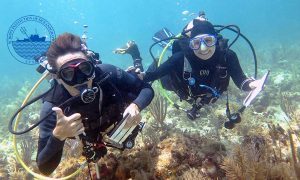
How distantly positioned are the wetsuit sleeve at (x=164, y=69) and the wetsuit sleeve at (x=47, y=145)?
2.48 metres

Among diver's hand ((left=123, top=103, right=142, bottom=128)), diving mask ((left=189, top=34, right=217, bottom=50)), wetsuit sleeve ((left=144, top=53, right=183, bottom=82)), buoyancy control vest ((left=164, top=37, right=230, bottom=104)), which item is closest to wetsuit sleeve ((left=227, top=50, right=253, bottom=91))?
buoyancy control vest ((left=164, top=37, right=230, bottom=104))


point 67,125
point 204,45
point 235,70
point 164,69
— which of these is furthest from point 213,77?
point 67,125

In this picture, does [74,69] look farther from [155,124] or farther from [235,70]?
[155,124]

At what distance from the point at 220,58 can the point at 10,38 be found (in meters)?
4.52

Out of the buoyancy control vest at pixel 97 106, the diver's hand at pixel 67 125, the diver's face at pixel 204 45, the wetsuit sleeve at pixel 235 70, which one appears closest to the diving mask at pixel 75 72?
the buoyancy control vest at pixel 97 106

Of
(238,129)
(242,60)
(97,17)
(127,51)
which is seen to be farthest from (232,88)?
(97,17)

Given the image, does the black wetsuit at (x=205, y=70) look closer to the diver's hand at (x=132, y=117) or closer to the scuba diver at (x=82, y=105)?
the scuba diver at (x=82, y=105)

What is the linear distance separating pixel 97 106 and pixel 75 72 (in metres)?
0.77

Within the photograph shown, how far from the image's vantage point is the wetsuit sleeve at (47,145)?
3449 millimetres

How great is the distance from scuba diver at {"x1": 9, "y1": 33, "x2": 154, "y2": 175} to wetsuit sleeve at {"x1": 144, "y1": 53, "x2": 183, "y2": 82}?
4.35 feet

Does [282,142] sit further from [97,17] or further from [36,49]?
[97,17]

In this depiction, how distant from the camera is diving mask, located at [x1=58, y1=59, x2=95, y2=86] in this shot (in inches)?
138

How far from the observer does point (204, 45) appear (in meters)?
5.66

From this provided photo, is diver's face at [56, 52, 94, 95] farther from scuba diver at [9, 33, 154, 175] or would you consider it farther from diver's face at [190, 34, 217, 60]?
diver's face at [190, 34, 217, 60]
